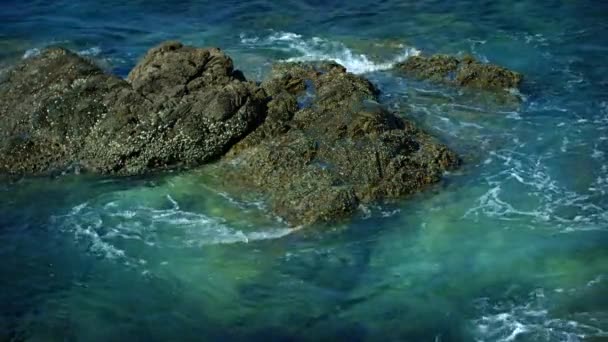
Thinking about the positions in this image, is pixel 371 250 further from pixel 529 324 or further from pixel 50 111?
pixel 50 111

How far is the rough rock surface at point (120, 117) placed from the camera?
71.7ft

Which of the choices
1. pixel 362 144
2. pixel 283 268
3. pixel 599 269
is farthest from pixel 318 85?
pixel 599 269

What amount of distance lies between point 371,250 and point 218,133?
21.0ft

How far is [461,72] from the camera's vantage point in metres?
27.1

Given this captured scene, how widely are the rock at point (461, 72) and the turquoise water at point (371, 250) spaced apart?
2.17ft

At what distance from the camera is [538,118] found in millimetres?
24734

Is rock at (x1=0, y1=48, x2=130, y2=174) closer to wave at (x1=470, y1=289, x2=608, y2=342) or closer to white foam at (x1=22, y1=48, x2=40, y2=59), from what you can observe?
white foam at (x1=22, y1=48, x2=40, y2=59)

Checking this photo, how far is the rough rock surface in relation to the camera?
2186 centimetres

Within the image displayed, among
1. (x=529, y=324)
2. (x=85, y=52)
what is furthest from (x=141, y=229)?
(x=85, y=52)

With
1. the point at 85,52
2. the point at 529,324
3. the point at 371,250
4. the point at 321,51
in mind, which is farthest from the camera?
the point at 85,52

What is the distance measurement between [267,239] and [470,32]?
56.9ft

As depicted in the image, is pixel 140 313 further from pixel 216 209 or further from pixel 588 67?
pixel 588 67

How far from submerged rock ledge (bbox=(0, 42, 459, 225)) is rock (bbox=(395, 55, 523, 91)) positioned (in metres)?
4.63

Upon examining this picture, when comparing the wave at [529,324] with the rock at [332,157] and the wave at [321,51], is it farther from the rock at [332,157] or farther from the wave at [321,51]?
the wave at [321,51]
